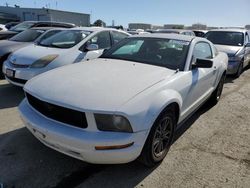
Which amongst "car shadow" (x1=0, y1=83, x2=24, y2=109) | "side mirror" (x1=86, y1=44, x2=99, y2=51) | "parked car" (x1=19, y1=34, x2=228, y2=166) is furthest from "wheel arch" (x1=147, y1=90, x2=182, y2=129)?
"car shadow" (x1=0, y1=83, x2=24, y2=109)

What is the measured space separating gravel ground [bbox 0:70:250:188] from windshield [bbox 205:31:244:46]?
5.63m

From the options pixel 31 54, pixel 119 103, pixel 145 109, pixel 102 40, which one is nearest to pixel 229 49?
pixel 102 40

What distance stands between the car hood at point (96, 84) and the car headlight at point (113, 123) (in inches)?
3.3

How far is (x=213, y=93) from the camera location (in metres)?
5.31

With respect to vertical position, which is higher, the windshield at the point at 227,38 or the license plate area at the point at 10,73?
the windshield at the point at 227,38

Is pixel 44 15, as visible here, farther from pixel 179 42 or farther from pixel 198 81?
pixel 198 81

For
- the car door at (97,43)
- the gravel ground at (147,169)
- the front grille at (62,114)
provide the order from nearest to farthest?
the front grille at (62,114) → the gravel ground at (147,169) → the car door at (97,43)

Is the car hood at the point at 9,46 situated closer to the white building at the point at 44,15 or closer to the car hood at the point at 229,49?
the car hood at the point at 229,49

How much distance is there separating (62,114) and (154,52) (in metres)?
1.93

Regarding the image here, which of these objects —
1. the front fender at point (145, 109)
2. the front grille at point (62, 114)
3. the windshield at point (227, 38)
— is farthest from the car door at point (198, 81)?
the windshield at point (227, 38)

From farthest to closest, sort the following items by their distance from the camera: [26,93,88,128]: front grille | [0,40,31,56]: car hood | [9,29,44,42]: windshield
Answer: [9,29,44,42]: windshield, [0,40,31,56]: car hood, [26,93,88,128]: front grille

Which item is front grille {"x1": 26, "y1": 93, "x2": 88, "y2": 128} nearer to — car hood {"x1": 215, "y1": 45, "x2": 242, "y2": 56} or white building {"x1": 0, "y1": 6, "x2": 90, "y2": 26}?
car hood {"x1": 215, "y1": 45, "x2": 242, "y2": 56}

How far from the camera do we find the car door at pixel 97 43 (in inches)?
238

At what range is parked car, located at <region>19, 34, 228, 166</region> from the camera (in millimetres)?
2518
